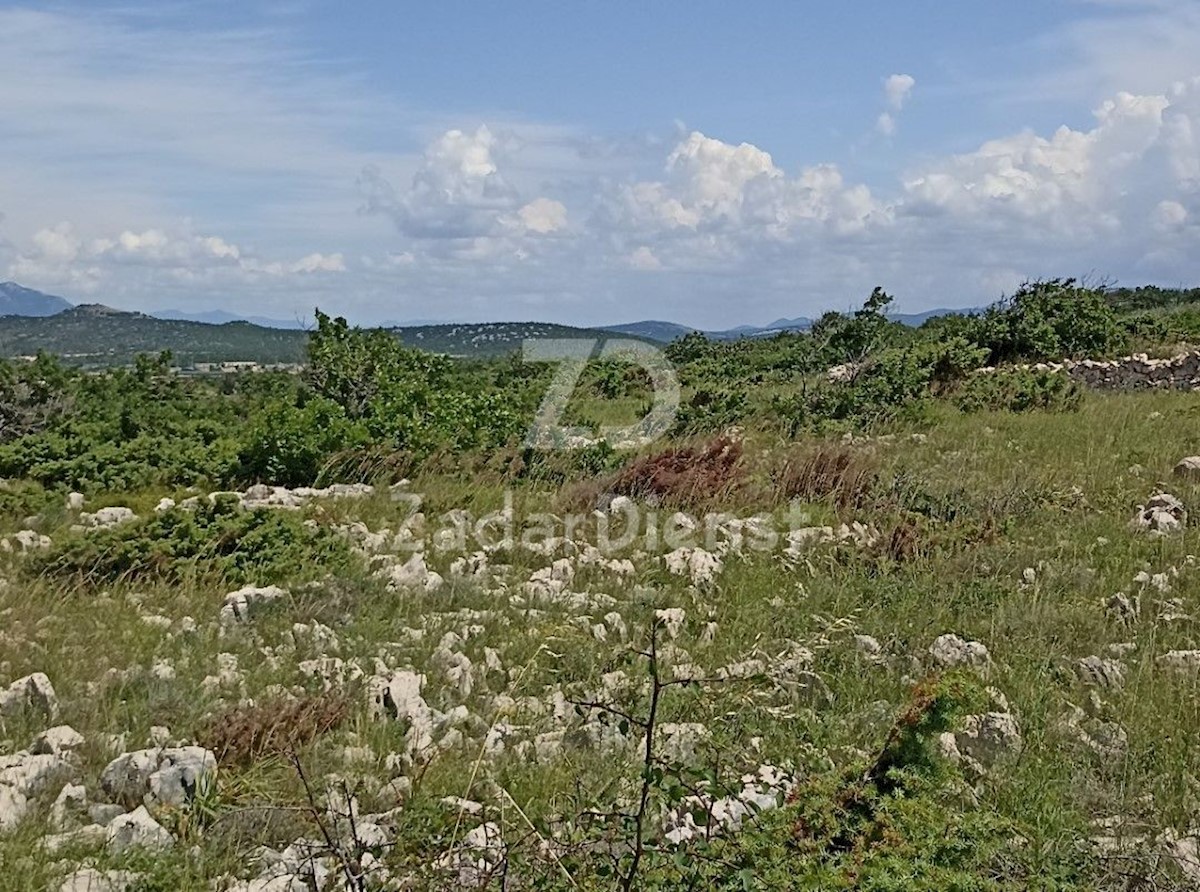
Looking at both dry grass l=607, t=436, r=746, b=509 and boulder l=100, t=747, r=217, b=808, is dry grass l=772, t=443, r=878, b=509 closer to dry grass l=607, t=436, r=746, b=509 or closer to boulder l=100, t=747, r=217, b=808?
dry grass l=607, t=436, r=746, b=509

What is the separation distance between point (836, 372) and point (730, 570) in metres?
10.3

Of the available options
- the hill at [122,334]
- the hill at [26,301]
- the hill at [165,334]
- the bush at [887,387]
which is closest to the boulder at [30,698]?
the bush at [887,387]

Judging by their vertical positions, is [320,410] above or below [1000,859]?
above

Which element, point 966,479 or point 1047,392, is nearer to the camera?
point 966,479

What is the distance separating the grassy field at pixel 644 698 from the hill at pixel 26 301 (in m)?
173

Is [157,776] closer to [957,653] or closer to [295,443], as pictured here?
[957,653]

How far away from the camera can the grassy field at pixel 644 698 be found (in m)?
2.86

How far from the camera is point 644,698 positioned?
4.01 meters

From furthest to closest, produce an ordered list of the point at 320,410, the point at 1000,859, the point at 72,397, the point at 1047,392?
the point at 72,397 → the point at 1047,392 → the point at 320,410 → the point at 1000,859

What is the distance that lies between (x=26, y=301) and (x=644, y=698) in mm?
Result: 194784

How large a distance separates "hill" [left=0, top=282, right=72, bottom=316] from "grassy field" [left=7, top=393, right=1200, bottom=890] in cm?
17335

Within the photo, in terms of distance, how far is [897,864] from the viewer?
2.64 metres

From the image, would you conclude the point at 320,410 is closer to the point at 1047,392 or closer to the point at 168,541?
the point at 168,541

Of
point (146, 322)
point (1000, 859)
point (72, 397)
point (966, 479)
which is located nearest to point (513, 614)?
point (1000, 859)
